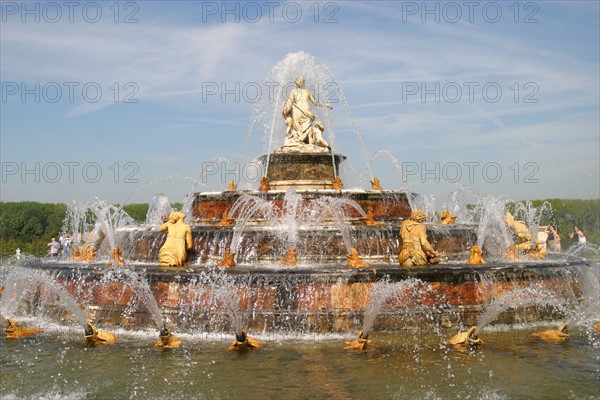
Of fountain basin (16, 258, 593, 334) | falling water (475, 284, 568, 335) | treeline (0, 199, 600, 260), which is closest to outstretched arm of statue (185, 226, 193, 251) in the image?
fountain basin (16, 258, 593, 334)

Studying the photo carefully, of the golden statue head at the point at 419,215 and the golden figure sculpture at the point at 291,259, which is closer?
the golden statue head at the point at 419,215

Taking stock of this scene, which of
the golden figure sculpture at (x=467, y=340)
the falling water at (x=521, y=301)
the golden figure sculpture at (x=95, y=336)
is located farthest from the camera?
the falling water at (x=521, y=301)

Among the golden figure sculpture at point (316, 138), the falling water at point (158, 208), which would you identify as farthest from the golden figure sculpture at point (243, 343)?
the falling water at point (158, 208)

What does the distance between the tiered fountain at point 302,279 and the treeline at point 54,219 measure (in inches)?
1271

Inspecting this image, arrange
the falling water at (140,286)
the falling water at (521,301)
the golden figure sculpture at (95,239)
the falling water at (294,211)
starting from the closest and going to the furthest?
the falling water at (521,301)
the falling water at (140,286)
the falling water at (294,211)
the golden figure sculpture at (95,239)

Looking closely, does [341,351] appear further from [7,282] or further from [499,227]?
[499,227]

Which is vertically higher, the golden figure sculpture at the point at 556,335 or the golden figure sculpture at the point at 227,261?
the golden figure sculpture at the point at 227,261

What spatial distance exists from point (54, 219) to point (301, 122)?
4346cm

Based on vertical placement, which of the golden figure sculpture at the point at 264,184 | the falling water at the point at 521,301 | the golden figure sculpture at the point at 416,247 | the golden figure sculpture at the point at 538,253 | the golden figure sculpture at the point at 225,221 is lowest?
the falling water at the point at 521,301

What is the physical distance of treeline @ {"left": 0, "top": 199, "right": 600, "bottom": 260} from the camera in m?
50.4

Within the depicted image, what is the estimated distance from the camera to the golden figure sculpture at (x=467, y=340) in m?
10.4

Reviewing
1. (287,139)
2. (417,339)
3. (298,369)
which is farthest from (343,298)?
(287,139)

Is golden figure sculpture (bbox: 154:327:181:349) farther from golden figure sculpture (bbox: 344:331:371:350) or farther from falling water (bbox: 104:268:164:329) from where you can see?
golden figure sculpture (bbox: 344:331:371:350)

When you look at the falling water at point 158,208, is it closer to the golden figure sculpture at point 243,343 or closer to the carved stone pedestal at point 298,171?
the carved stone pedestal at point 298,171
